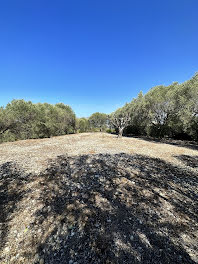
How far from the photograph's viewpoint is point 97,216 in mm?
3910

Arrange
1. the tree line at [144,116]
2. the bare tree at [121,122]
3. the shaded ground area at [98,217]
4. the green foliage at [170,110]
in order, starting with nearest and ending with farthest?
the shaded ground area at [98,217], the green foliage at [170,110], the tree line at [144,116], the bare tree at [121,122]

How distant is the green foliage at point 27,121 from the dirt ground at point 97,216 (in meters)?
14.3

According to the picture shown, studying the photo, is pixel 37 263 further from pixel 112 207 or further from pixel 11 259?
pixel 112 207

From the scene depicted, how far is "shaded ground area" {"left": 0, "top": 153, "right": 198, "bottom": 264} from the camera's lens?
2838 mm

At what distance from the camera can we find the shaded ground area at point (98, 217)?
284 centimetres

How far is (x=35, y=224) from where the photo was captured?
141 inches

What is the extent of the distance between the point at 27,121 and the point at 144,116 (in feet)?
82.8

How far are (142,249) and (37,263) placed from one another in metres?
2.64

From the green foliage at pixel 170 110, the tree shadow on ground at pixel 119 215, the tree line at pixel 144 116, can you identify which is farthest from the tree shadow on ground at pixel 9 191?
the green foliage at pixel 170 110

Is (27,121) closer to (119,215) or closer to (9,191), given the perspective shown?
(9,191)

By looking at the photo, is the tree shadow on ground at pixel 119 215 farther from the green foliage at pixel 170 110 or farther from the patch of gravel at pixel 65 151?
the green foliage at pixel 170 110

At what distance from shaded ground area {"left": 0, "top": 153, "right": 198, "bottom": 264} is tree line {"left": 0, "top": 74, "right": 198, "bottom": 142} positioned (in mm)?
14724

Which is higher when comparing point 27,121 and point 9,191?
point 27,121

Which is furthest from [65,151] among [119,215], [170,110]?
[170,110]
